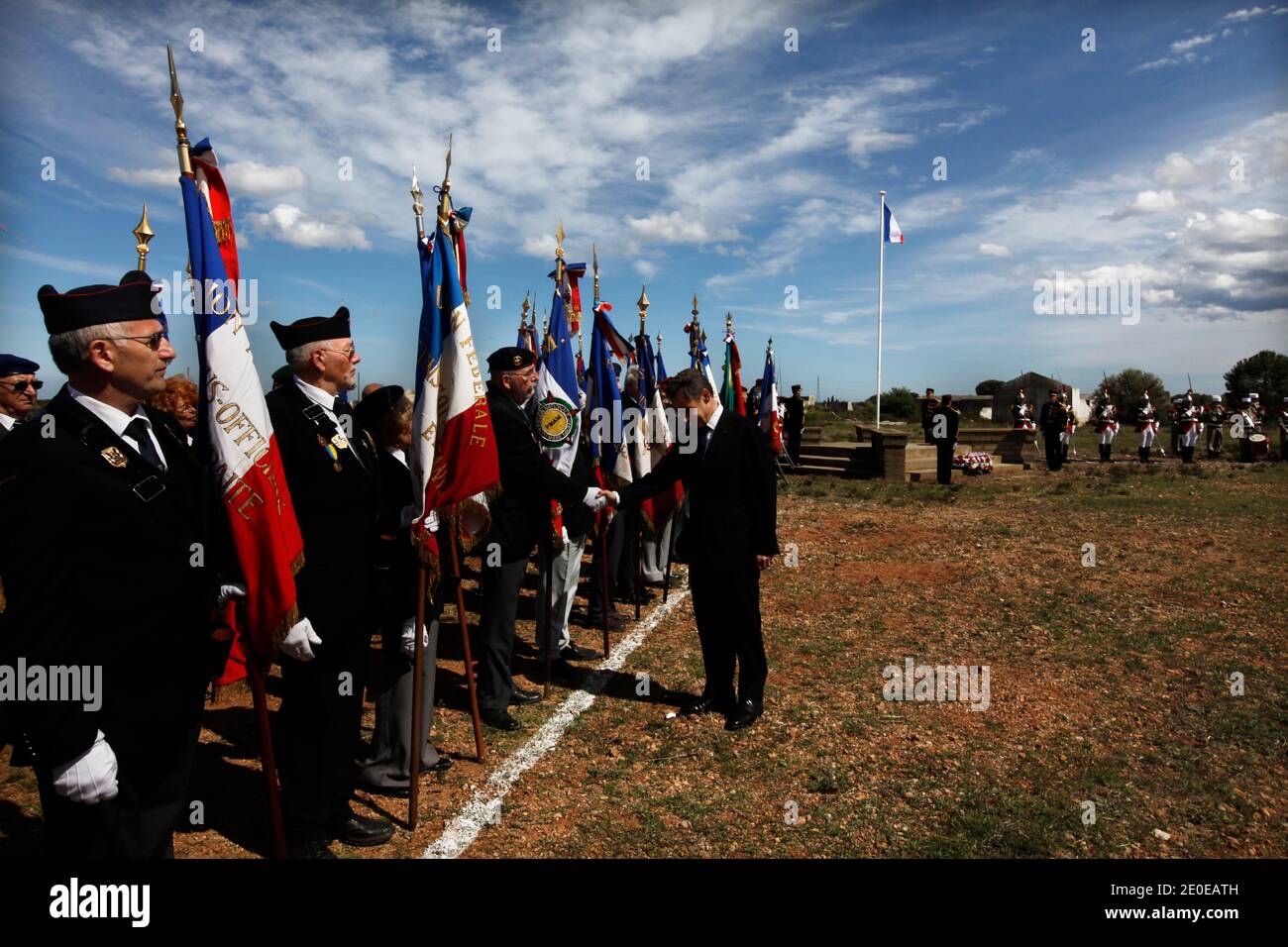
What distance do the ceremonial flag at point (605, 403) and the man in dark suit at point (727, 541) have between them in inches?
91.9

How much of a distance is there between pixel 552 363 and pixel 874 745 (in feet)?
13.4

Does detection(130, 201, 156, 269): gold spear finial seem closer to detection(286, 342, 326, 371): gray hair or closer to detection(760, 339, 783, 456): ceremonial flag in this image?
detection(286, 342, 326, 371): gray hair

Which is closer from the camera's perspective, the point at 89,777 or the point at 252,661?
the point at 89,777

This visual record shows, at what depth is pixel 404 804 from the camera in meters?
4.21

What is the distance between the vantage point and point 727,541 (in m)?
5.28

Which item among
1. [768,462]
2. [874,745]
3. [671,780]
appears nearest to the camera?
[671,780]

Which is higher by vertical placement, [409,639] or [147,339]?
[147,339]

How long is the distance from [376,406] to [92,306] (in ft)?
6.34

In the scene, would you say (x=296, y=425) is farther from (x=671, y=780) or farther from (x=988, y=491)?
(x=988, y=491)

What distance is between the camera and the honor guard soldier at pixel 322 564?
355 centimetres

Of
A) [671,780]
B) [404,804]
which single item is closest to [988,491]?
[671,780]

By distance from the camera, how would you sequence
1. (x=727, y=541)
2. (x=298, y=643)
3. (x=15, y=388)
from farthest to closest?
(x=727, y=541) → (x=15, y=388) → (x=298, y=643)

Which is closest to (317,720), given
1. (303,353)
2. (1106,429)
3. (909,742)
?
(303,353)

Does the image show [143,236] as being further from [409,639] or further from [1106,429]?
[1106,429]
